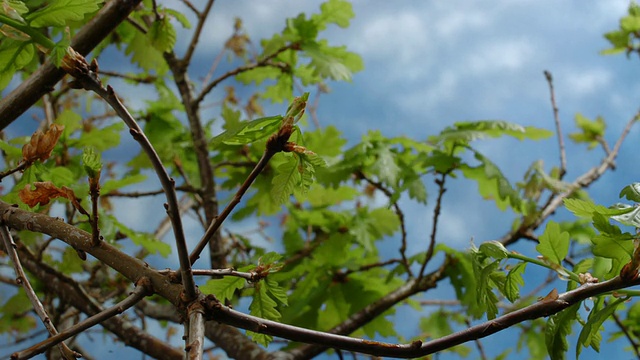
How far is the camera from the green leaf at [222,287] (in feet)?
3.04

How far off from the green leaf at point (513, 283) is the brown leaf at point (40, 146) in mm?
714

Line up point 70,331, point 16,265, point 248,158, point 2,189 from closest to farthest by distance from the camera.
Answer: point 70,331
point 16,265
point 2,189
point 248,158

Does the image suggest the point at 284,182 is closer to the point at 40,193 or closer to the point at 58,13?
the point at 40,193

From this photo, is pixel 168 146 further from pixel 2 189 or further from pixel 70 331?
pixel 70 331

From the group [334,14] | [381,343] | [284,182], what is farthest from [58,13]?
[334,14]

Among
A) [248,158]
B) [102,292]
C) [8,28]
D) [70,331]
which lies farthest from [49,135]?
[102,292]

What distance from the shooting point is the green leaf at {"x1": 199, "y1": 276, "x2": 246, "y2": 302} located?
93cm

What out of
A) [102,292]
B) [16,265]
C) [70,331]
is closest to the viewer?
[70,331]

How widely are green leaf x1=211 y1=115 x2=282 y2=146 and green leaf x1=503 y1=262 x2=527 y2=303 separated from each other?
42cm

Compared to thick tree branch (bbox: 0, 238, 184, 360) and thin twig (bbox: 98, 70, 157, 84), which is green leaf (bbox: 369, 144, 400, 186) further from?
thin twig (bbox: 98, 70, 157, 84)

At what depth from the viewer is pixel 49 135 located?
94 centimetres

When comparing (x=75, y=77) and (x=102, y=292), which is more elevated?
(x=102, y=292)

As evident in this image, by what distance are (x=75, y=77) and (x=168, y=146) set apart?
72.0 inches

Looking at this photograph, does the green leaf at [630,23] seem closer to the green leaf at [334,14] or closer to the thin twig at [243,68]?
the green leaf at [334,14]
